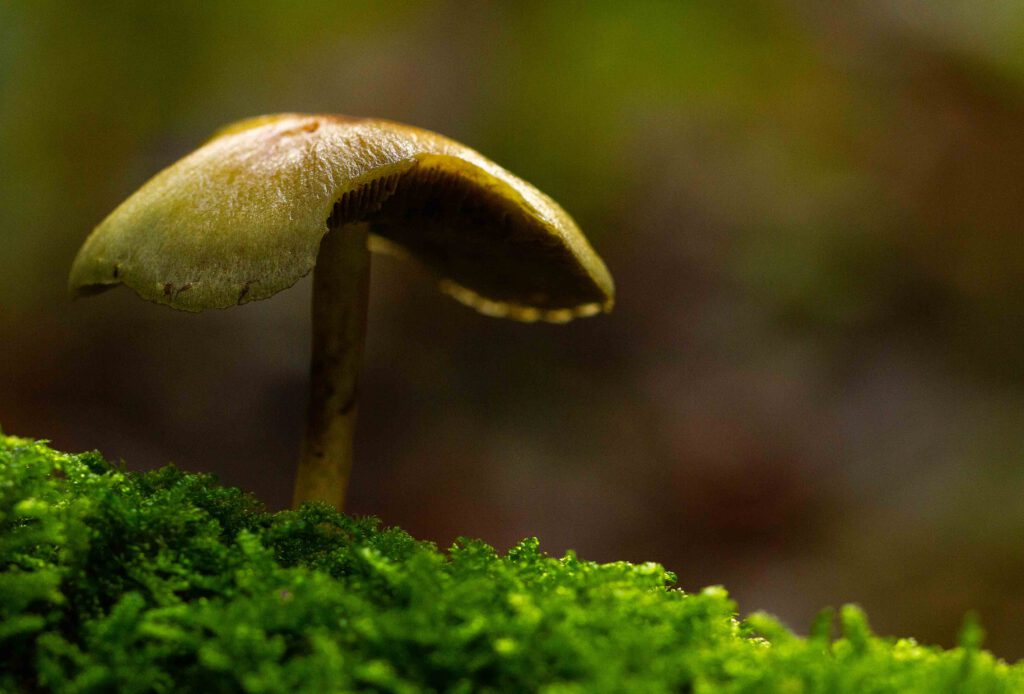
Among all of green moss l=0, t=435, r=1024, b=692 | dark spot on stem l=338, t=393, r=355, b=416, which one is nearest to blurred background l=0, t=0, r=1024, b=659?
dark spot on stem l=338, t=393, r=355, b=416

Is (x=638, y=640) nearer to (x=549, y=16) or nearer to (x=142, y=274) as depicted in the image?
(x=142, y=274)

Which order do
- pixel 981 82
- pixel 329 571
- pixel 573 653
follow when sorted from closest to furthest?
1. pixel 573 653
2. pixel 329 571
3. pixel 981 82

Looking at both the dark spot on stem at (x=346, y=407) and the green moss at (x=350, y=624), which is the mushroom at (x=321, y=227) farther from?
the green moss at (x=350, y=624)

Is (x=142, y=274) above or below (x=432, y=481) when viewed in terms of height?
below

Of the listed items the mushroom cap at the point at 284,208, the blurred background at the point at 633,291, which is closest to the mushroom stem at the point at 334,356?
the mushroom cap at the point at 284,208

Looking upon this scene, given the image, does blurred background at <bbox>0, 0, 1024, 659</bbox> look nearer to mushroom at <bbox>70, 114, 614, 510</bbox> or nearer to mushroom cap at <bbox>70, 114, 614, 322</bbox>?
mushroom at <bbox>70, 114, 614, 510</bbox>

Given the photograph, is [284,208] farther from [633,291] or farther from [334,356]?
[633,291]

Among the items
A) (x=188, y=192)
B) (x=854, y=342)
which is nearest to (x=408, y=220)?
(x=188, y=192)
